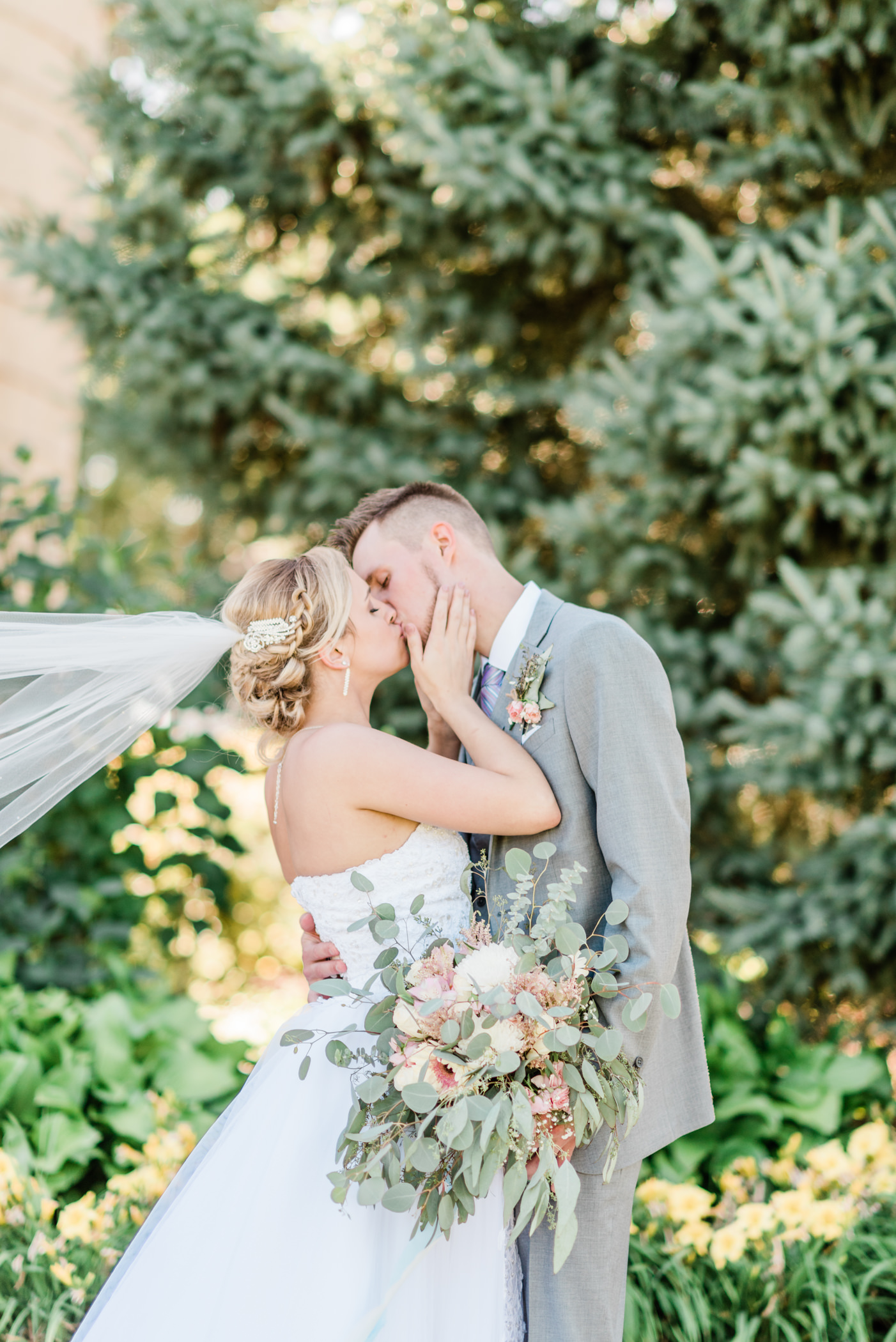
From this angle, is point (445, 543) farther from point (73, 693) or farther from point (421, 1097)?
point (421, 1097)

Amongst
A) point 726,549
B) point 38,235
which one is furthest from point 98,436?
point 726,549

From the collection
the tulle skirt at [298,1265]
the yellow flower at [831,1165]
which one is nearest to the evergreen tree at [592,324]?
the yellow flower at [831,1165]

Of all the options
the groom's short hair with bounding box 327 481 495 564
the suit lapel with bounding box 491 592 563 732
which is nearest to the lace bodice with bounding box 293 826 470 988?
the suit lapel with bounding box 491 592 563 732

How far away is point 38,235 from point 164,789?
109 inches

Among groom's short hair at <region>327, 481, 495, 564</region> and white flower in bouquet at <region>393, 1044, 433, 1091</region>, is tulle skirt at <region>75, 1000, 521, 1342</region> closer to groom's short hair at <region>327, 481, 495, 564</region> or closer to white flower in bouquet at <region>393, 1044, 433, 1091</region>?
white flower in bouquet at <region>393, 1044, 433, 1091</region>

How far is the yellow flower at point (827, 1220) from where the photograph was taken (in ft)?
9.46

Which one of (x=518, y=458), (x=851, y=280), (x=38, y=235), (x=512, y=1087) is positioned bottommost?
(x=512, y=1087)

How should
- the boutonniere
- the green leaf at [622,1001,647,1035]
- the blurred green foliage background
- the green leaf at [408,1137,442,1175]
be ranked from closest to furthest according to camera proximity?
the green leaf at [408,1137,442,1175], the green leaf at [622,1001,647,1035], the boutonniere, the blurred green foliage background

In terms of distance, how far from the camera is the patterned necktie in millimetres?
2523

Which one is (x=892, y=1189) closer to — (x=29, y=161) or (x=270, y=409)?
(x=270, y=409)

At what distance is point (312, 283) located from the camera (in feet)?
17.5

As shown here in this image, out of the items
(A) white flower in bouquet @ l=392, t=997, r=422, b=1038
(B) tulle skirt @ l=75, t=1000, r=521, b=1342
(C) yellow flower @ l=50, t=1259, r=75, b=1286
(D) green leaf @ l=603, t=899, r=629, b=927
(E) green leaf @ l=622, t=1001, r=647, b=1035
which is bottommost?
(C) yellow flower @ l=50, t=1259, r=75, b=1286

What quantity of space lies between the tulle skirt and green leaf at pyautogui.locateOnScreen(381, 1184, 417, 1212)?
17cm

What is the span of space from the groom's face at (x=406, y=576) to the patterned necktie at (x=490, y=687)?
7.6 inches
